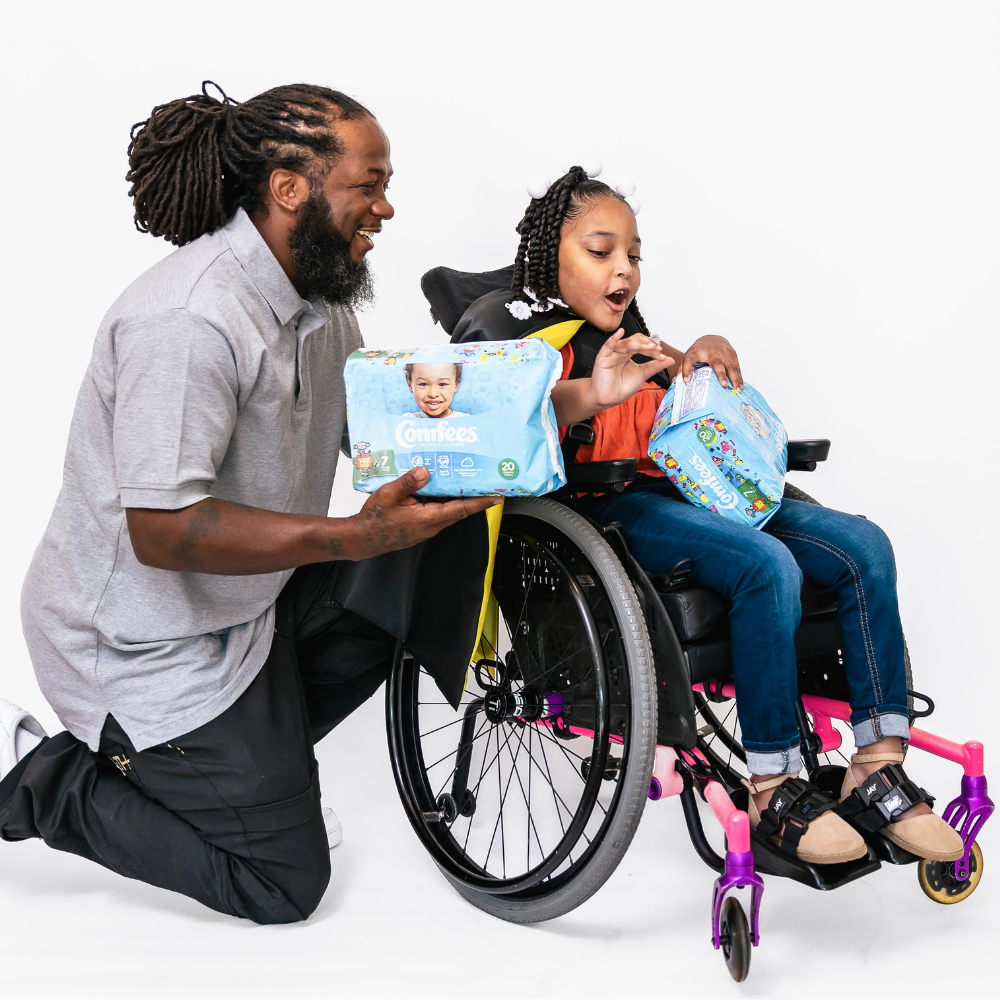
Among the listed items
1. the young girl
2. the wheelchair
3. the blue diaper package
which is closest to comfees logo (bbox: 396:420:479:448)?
the blue diaper package

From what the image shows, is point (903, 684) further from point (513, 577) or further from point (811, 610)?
point (513, 577)

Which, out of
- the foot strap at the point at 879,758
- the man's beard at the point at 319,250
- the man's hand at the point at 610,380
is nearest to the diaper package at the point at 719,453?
the man's hand at the point at 610,380

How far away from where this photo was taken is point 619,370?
1.93 m

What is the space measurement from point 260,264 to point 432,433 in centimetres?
47

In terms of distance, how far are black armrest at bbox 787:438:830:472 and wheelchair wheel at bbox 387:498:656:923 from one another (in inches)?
21.3

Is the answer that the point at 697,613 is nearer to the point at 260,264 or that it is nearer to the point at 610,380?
the point at 610,380

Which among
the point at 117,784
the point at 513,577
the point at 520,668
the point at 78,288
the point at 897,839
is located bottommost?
the point at 117,784

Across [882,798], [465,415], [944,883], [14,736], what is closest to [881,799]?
[882,798]

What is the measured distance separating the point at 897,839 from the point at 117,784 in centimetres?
136

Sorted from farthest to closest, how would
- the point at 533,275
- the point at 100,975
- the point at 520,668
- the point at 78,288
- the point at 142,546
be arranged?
the point at 78,288 < the point at 533,275 < the point at 520,668 < the point at 100,975 < the point at 142,546

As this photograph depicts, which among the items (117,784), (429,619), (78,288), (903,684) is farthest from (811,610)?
(78,288)

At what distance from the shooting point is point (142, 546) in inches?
67.8

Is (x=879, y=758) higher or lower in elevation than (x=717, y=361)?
lower

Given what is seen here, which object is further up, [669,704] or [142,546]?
[142,546]
